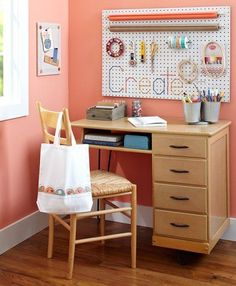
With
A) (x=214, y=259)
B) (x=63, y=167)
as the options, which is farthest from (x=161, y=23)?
(x=214, y=259)

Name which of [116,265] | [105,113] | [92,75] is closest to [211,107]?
[105,113]

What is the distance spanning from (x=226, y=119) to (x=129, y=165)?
0.78m

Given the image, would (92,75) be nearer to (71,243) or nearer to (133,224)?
(133,224)

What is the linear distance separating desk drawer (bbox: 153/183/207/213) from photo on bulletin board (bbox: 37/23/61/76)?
44.9 inches

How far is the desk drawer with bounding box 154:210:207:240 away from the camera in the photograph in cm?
304

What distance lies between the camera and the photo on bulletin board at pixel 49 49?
350cm

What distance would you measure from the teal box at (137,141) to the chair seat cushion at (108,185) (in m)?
0.22

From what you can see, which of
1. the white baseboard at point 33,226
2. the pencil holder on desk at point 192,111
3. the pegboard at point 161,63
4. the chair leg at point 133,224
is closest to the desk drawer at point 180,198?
the chair leg at point 133,224

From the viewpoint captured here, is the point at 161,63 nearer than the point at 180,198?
No

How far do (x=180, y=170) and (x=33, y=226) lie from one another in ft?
3.80

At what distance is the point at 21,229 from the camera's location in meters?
3.44

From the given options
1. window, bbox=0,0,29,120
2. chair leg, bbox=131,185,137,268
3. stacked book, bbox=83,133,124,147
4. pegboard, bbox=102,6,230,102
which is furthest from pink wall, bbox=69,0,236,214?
chair leg, bbox=131,185,137,268

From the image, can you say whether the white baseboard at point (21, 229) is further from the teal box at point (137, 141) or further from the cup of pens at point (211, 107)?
the cup of pens at point (211, 107)

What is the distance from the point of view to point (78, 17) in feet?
12.5
